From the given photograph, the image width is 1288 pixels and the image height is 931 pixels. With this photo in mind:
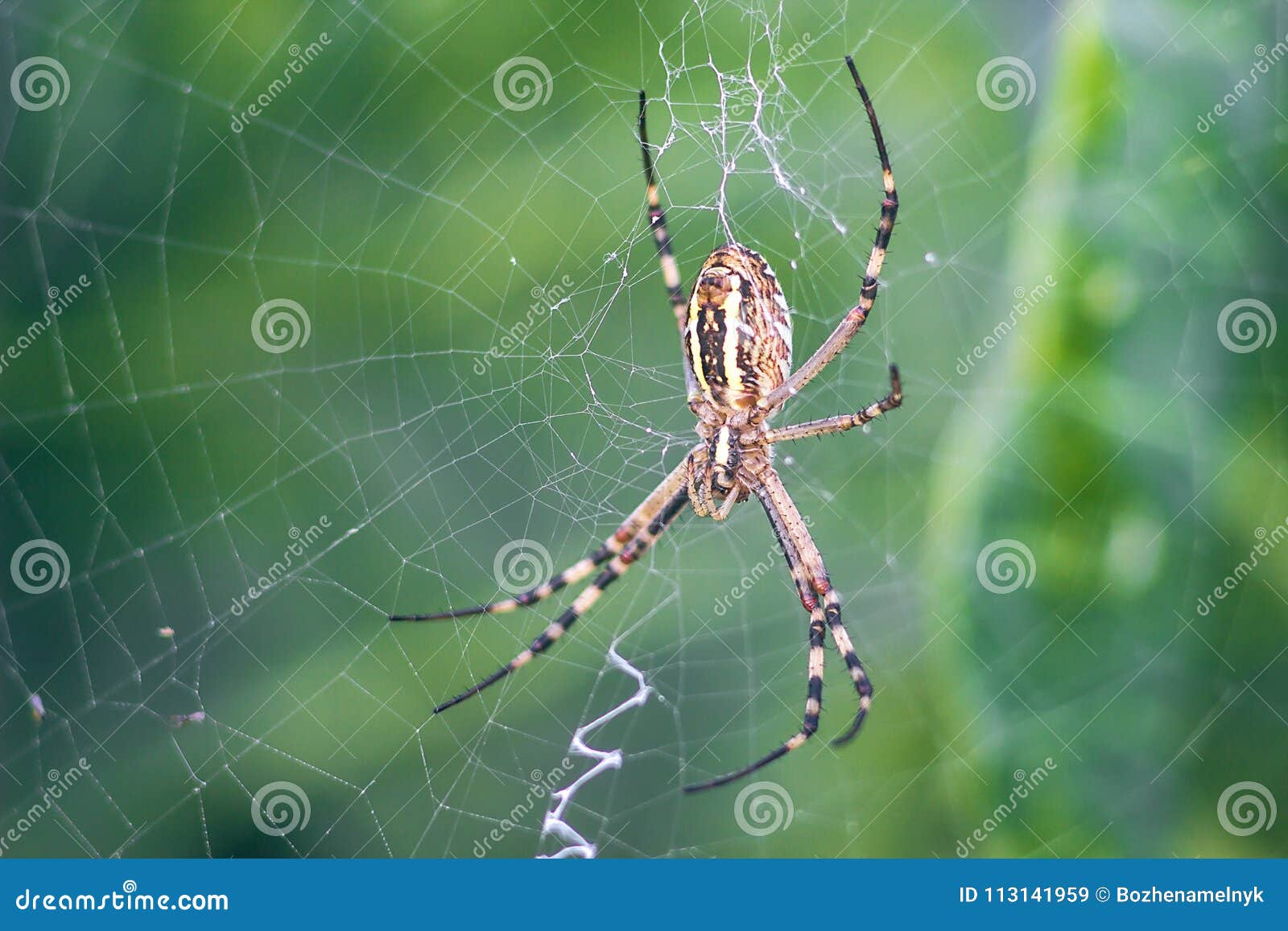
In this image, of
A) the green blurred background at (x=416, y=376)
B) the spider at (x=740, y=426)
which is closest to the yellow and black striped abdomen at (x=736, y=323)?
the spider at (x=740, y=426)

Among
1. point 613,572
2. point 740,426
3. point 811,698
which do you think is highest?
point 740,426

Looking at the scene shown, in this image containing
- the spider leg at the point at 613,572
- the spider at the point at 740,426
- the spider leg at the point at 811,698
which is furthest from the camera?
the spider leg at the point at 613,572

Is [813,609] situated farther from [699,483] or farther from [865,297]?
[865,297]

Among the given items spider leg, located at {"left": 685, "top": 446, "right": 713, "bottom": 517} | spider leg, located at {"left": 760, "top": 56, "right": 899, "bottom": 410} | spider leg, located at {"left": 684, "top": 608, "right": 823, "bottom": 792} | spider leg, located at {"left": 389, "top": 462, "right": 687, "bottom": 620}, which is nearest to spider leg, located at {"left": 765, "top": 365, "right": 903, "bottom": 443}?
spider leg, located at {"left": 760, "top": 56, "right": 899, "bottom": 410}

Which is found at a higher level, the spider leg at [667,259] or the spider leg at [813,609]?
the spider leg at [667,259]

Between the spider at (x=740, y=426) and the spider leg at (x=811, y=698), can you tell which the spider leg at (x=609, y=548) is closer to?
the spider at (x=740, y=426)

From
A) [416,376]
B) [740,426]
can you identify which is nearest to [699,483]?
[740,426]

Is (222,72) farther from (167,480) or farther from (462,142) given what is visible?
(167,480)

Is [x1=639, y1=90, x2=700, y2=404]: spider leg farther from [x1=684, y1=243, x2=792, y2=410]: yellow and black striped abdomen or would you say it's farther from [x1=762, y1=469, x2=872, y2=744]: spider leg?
[x1=762, y1=469, x2=872, y2=744]: spider leg
